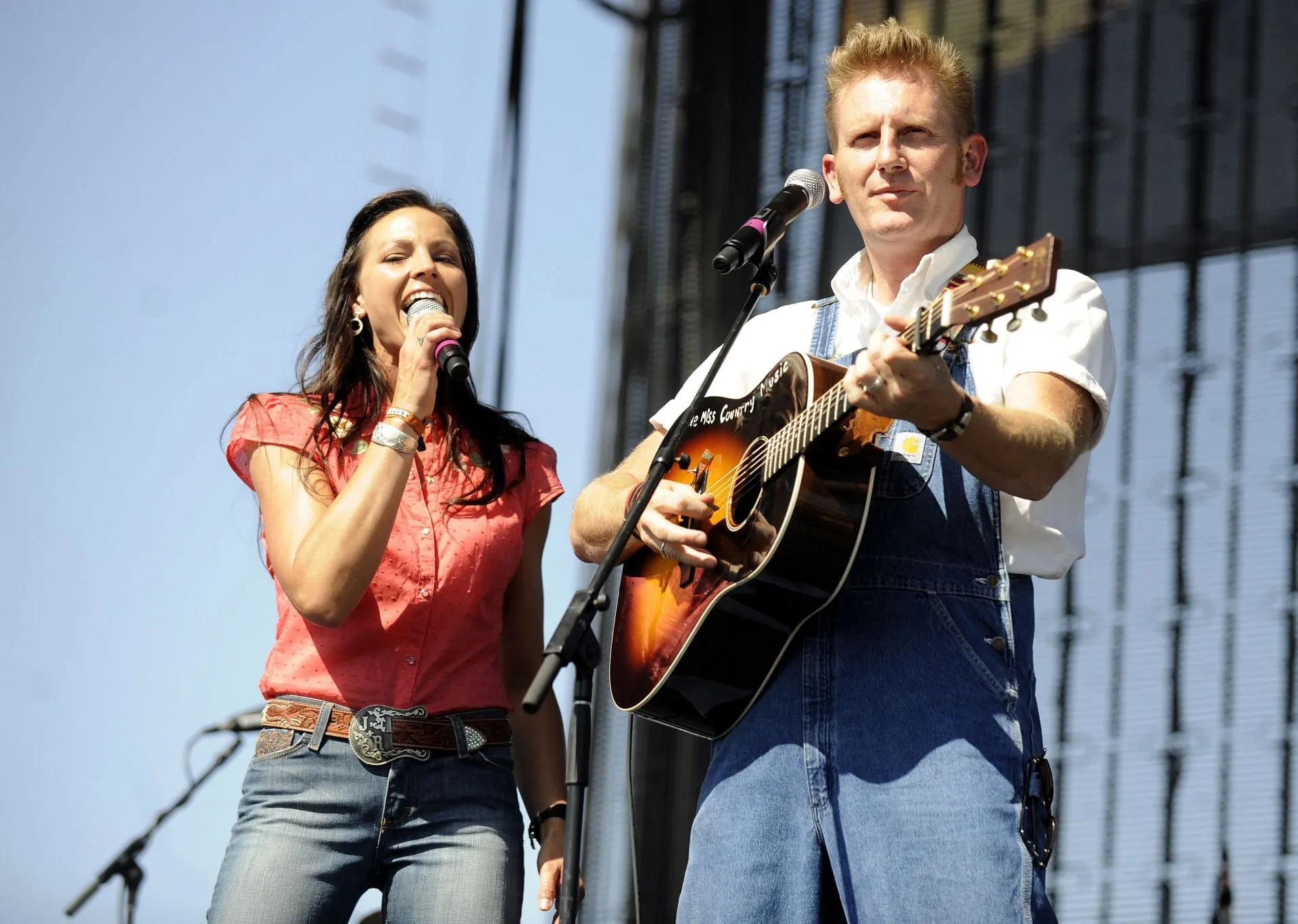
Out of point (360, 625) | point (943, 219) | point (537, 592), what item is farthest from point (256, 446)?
point (943, 219)

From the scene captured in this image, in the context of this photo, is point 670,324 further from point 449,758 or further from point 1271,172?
point 449,758

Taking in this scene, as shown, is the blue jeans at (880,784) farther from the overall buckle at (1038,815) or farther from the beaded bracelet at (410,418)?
the beaded bracelet at (410,418)

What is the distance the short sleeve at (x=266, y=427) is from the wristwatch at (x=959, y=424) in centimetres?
116

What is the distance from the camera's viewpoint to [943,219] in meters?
2.38

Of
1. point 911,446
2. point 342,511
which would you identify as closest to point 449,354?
point 342,511

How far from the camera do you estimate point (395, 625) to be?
2477 mm

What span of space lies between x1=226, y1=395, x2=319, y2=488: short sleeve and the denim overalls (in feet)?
3.01

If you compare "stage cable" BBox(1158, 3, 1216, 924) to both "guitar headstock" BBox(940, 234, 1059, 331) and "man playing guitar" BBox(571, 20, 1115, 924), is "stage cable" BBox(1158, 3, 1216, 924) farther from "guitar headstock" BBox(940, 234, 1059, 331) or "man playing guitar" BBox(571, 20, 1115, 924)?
"guitar headstock" BBox(940, 234, 1059, 331)

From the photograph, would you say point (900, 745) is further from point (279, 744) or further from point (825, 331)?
point (279, 744)

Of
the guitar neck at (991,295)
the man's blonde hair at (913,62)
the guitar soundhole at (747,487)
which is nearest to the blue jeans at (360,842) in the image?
the guitar soundhole at (747,487)

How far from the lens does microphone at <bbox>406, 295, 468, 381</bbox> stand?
2.37 metres

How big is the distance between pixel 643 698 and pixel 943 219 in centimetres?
89

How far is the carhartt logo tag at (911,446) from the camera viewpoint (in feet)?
7.24

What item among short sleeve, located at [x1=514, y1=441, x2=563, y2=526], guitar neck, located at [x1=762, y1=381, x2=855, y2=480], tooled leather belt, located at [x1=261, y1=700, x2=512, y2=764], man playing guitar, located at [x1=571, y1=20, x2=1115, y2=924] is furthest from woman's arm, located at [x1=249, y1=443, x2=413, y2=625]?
guitar neck, located at [x1=762, y1=381, x2=855, y2=480]
